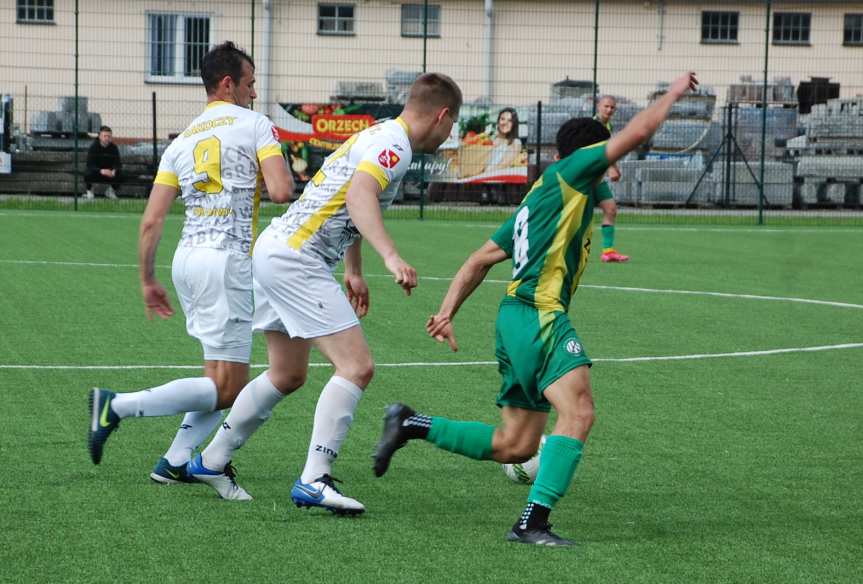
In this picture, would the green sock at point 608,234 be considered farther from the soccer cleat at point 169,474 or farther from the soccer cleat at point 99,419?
the soccer cleat at point 99,419

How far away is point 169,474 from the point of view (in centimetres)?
671

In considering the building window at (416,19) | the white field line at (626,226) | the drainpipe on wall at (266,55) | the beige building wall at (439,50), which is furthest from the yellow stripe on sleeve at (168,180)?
the building window at (416,19)

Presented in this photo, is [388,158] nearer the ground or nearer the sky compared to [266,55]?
nearer the ground

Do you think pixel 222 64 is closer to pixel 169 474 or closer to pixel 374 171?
pixel 374 171

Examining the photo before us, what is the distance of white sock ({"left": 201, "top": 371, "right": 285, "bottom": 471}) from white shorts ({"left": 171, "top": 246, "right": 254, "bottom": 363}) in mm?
194

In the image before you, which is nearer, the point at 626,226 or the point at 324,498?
the point at 324,498

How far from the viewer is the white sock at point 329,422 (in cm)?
626

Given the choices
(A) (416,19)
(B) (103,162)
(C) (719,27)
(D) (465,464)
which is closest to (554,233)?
(D) (465,464)

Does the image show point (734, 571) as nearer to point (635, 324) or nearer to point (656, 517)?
point (656, 517)

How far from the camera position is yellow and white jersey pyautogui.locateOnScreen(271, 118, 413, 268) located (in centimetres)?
620

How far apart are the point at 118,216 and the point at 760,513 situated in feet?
65.7

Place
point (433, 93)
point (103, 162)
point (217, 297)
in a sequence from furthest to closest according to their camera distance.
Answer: point (103, 162)
point (217, 297)
point (433, 93)

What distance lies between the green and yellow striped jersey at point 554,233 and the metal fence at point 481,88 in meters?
20.4

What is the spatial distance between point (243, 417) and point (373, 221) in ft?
3.84
